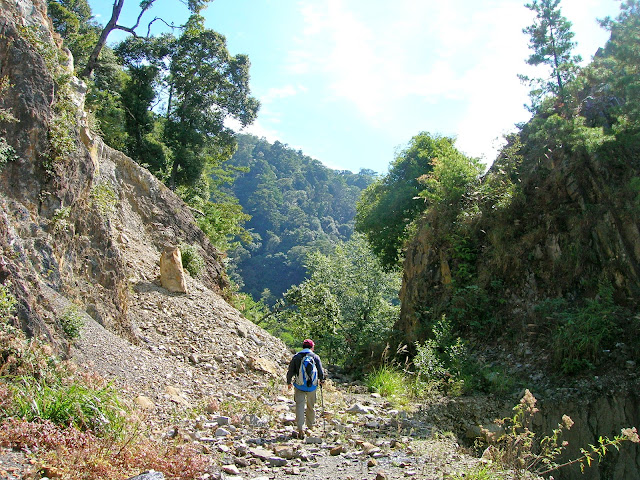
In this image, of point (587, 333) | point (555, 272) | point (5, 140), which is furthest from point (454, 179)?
point (5, 140)

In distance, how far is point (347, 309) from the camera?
65.3ft

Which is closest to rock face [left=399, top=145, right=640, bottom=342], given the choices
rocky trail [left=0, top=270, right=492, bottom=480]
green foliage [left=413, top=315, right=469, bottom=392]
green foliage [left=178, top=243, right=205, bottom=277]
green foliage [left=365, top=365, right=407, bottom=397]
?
green foliage [left=413, top=315, right=469, bottom=392]

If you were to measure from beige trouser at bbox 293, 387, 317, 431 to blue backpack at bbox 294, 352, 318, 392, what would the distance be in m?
0.08

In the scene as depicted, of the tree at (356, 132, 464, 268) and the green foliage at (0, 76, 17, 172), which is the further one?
the tree at (356, 132, 464, 268)

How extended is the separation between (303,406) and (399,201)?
13.6 metres

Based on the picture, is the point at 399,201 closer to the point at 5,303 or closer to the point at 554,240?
the point at 554,240

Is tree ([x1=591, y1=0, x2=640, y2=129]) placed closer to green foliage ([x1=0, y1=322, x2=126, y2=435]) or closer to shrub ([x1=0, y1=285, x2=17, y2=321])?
green foliage ([x1=0, y1=322, x2=126, y2=435])

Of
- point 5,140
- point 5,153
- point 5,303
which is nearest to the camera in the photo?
point 5,303

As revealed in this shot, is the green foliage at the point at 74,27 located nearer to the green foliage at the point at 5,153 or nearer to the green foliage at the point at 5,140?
the green foliage at the point at 5,140

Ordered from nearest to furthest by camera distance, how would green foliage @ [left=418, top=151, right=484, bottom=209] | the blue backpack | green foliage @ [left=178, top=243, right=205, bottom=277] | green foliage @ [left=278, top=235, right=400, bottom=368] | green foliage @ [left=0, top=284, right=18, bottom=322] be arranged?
1. green foliage @ [left=0, top=284, right=18, bottom=322]
2. the blue backpack
3. green foliage @ [left=178, top=243, right=205, bottom=277]
4. green foliage @ [left=418, top=151, right=484, bottom=209]
5. green foliage @ [left=278, top=235, right=400, bottom=368]

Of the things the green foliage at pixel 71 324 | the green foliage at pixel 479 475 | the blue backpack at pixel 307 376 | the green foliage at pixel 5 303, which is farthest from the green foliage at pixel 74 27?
the green foliage at pixel 479 475

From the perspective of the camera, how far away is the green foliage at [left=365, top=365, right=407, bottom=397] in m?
9.69

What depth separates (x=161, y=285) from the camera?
1125 centimetres

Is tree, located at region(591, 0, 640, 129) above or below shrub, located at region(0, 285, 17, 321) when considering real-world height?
above
